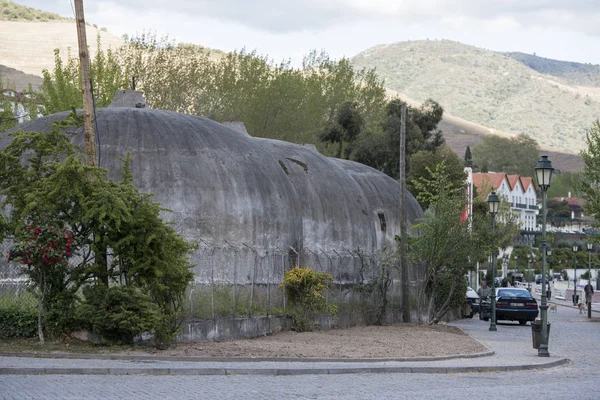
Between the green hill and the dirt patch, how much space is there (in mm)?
153752

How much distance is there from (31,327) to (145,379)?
540cm

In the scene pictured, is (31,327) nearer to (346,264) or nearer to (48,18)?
(346,264)

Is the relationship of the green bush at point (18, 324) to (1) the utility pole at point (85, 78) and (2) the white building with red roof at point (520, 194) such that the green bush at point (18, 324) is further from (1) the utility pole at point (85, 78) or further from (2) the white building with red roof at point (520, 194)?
(2) the white building with red roof at point (520, 194)

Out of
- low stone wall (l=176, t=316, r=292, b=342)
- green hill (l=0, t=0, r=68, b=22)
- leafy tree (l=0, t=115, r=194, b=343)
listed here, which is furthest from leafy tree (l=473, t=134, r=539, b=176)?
leafy tree (l=0, t=115, r=194, b=343)

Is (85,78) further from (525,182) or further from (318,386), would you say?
(525,182)

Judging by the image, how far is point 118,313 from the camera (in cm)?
2141

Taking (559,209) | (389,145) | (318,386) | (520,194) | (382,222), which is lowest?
(318,386)

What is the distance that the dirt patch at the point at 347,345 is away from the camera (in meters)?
22.4

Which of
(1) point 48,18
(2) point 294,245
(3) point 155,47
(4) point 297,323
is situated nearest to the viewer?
(4) point 297,323

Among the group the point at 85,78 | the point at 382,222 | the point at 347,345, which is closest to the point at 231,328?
the point at 347,345

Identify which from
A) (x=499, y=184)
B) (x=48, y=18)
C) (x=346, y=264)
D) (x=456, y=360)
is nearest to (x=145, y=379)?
(x=456, y=360)

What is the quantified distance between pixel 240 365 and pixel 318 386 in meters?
3.03

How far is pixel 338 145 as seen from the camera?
2896 inches

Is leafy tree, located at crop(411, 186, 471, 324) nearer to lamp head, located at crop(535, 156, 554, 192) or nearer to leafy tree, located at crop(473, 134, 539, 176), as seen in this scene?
lamp head, located at crop(535, 156, 554, 192)
